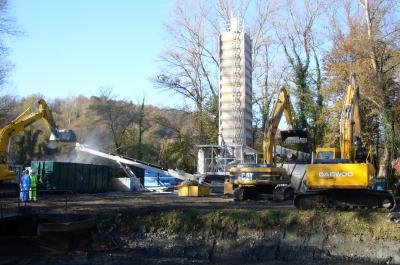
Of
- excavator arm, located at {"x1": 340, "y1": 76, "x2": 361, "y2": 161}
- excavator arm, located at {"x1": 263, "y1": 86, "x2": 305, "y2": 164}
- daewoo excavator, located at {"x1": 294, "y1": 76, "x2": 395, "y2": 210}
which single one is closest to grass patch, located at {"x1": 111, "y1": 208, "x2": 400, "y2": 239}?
daewoo excavator, located at {"x1": 294, "y1": 76, "x2": 395, "y2": 210}

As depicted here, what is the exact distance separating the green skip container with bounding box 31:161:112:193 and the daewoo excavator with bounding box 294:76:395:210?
18621mm

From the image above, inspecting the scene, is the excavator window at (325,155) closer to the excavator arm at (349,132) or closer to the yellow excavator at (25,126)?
the excavator arm at (349,132)

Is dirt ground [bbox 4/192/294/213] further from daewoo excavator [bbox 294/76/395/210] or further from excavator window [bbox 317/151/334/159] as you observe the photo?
excavator window [bbox 317/151/334/159]

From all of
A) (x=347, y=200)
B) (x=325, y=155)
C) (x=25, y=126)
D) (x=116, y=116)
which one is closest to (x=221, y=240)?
(x=347, y=200)

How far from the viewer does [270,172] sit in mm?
24500

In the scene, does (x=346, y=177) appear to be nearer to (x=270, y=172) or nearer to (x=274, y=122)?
(x=270, y=172)

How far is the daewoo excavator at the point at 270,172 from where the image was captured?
24500 millimetres

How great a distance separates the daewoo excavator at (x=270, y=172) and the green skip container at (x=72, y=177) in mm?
12571

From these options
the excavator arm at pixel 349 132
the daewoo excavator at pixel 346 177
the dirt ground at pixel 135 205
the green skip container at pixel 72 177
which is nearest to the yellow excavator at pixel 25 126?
the dirt ground at pixel 135 205

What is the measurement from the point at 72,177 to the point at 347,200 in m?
20.7

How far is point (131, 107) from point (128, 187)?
22.0 metres

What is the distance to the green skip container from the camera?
32438 millimetres

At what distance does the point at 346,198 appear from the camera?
1842 cm

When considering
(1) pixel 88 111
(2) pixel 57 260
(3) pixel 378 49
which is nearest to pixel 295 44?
(3) pixel 378 49
